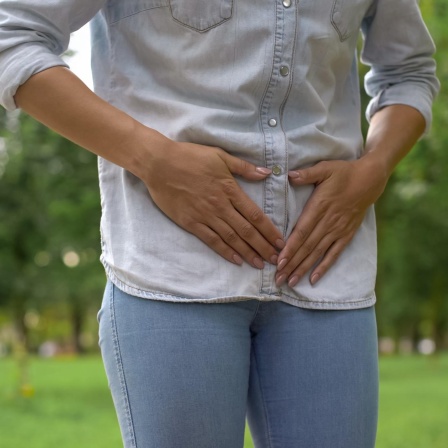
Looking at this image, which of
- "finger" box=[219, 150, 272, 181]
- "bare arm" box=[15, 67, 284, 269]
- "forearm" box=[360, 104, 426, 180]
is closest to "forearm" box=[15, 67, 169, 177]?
"bare arm" box=[15, 67, 284, 269]

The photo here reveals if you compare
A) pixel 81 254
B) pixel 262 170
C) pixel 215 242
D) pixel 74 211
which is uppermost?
pixel 262 170

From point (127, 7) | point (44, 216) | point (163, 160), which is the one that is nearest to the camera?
point (163, 160)

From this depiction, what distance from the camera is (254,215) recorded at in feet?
4.44

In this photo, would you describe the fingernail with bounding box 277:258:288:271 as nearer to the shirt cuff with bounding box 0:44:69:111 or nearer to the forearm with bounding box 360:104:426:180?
the forearm with bounding box 360:104:426:180

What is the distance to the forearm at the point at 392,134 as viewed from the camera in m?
1.61

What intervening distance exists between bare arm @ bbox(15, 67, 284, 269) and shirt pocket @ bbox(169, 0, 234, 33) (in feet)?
0.65

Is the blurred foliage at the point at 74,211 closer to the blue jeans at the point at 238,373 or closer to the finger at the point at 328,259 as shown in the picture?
the finger at the point at 328,259

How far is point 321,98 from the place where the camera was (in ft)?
4.88

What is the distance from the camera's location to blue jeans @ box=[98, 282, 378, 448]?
1281 mm

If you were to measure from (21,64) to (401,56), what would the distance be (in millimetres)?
816

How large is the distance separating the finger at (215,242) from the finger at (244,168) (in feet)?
0.35

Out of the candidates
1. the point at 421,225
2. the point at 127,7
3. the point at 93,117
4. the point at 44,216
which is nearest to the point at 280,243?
the point at 93,117

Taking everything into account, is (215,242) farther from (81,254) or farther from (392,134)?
(81,254)

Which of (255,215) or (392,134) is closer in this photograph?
(255,215)
